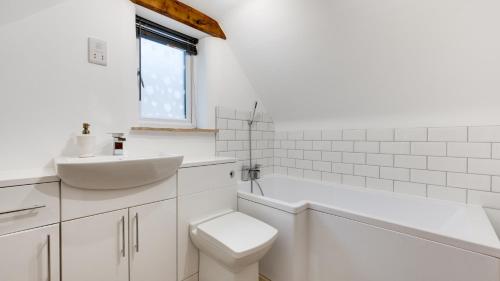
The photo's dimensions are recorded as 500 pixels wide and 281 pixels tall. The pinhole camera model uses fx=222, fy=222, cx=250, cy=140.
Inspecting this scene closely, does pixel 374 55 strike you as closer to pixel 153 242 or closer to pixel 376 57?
pixel 376 57

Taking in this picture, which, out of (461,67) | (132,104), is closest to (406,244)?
(461,67)

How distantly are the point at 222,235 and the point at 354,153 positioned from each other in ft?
5.07

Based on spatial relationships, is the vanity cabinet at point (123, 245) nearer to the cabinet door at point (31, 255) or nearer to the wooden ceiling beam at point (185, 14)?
the cabinet door at point (31, 255)

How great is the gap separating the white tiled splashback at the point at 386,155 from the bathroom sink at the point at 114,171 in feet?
3.04

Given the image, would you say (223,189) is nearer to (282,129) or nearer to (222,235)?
(222,235)

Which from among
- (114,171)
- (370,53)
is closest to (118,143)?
(114,171)

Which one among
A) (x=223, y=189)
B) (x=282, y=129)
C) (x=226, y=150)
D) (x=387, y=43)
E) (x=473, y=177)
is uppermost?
(x=387, y=43)

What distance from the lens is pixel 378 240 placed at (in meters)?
1.39

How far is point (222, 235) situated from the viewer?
1466 mm

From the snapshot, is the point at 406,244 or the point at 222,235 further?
the point at 222,235

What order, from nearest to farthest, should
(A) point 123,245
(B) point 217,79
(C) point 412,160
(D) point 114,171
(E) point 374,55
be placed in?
(D) point 114,171
(A) point 123,245
(E) point 374,55
(C) point 412,160
(B) point 217,79

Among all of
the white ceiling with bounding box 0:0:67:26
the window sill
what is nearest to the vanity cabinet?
the window sill

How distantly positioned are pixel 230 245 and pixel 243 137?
54.1 inches

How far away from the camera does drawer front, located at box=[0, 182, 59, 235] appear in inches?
38.6
